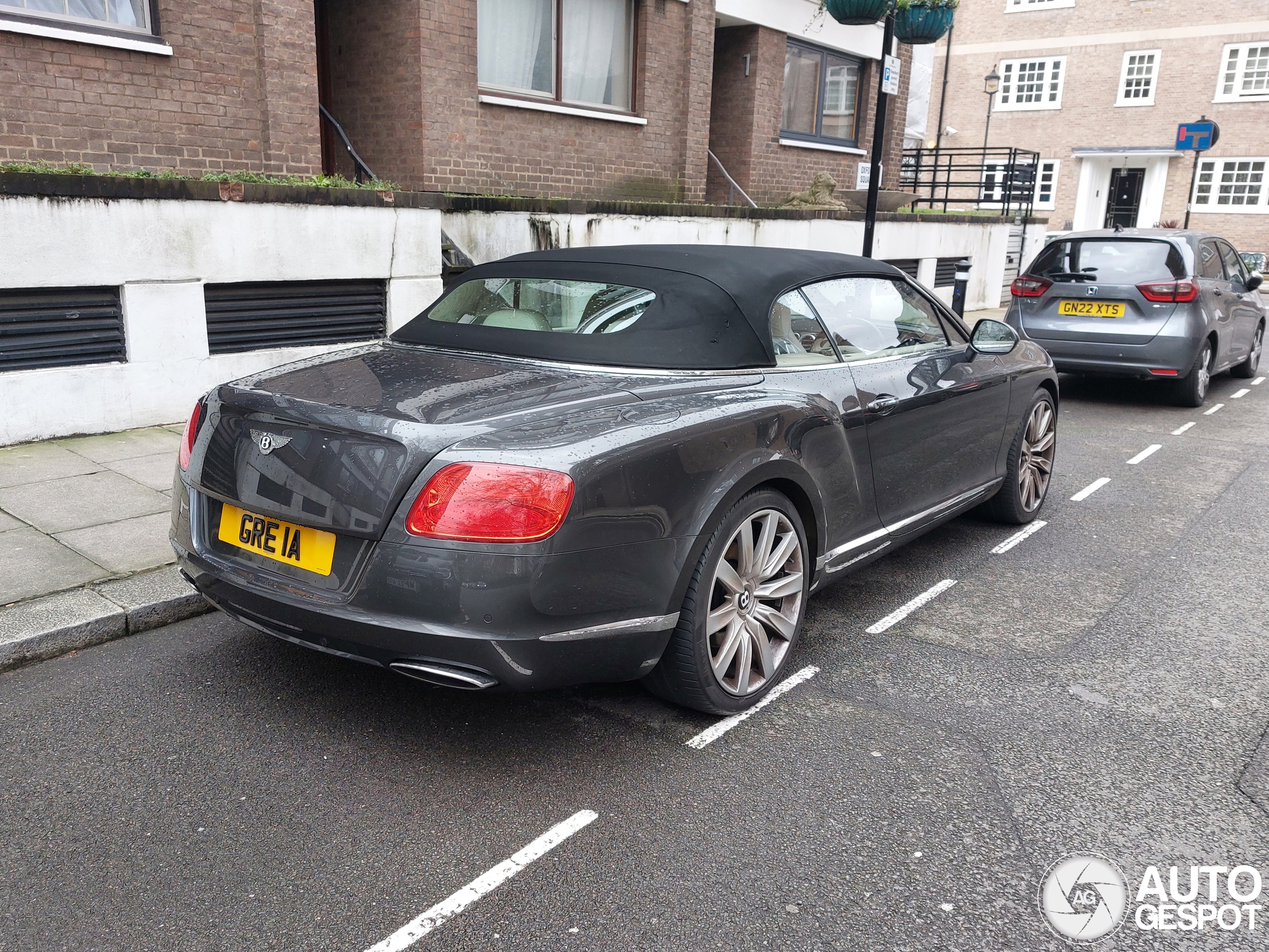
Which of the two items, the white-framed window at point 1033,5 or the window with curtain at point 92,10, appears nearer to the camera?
the window with curtain at point 92,10

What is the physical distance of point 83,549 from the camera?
183 inches

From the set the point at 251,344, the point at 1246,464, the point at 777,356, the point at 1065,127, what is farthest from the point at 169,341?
the point at 1065,127

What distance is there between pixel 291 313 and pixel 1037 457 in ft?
17.7

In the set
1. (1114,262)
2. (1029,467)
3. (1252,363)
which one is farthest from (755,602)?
(1252,363)

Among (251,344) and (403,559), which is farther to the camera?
(251,344)

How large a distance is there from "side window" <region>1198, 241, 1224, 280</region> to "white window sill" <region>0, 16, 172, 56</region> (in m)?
9.18

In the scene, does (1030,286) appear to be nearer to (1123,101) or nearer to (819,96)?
(819,96)

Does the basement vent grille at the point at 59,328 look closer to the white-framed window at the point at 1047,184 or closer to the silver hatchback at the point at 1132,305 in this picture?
the silver hatchback at the point at 1132,305

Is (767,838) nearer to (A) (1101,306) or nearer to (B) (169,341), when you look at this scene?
(B) (169,341)

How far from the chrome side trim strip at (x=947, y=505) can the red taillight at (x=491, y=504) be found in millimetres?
2038

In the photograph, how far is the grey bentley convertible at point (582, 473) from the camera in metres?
2.80

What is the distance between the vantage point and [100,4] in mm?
8047

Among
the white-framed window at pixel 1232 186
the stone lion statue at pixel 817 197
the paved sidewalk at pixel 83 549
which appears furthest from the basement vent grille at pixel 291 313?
the white-framed window at pixel 1232 186

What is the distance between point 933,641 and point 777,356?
1.36 m
